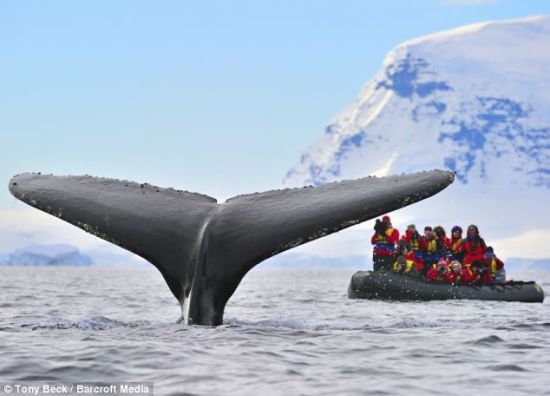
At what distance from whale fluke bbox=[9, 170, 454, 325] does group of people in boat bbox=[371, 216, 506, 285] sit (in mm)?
13441

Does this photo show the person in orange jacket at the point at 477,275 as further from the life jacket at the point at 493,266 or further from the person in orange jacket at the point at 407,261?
the person in orange jacket at the point at 407,261

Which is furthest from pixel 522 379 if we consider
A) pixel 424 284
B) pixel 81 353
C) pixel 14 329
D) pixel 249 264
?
pixel 424 284

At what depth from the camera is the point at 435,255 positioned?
75.9 feet

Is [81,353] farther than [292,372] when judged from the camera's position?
Yes

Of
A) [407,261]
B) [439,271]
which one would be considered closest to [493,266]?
[439,271]

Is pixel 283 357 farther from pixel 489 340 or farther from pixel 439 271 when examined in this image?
pixel 439 271

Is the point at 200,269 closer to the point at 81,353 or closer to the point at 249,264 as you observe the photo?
the point at 249,264

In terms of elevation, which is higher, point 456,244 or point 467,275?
point 456,244

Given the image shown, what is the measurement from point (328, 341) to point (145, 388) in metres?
2.92

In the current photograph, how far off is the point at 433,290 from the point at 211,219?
13.5m

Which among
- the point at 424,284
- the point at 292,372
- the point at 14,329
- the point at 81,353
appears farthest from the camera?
the point at 424,284

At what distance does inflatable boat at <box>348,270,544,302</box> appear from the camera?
21766 millimetres

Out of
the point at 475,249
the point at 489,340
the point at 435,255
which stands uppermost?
the point at 475,249

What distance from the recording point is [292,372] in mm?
7785
